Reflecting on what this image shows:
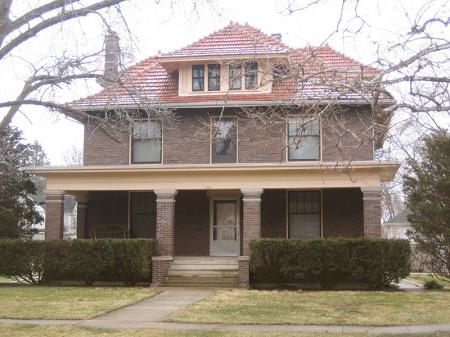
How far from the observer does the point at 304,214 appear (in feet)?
73.0

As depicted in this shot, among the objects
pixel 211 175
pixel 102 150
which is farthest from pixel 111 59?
pixel 102 150

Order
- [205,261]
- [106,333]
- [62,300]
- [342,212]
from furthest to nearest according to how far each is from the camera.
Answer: [342,212] < [205,261] < [62,300] < [106,333]

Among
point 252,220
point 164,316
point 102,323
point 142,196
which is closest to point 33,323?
point 102,323

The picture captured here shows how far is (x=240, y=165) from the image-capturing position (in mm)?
19891

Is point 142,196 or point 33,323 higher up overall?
point 142,196

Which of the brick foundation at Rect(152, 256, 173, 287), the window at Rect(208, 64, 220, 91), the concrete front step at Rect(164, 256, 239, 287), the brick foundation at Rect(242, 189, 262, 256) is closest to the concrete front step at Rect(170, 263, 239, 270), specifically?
the concrete front step at Rect(164, 256, 239, 287)

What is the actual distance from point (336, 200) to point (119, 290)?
327 inches

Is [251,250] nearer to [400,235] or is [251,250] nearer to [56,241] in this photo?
[56,241]

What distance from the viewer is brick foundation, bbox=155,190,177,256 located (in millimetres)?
20406

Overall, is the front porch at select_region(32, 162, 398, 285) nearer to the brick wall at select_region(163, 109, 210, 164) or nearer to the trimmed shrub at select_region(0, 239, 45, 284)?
the trimmed shrub at select_region(0, 239, 45, 284)

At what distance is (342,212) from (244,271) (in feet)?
15.5

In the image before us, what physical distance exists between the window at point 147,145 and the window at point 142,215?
1.43m

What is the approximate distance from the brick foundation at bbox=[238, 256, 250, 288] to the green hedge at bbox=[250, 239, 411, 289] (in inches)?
10.7

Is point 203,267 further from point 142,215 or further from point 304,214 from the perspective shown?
point 304,214
